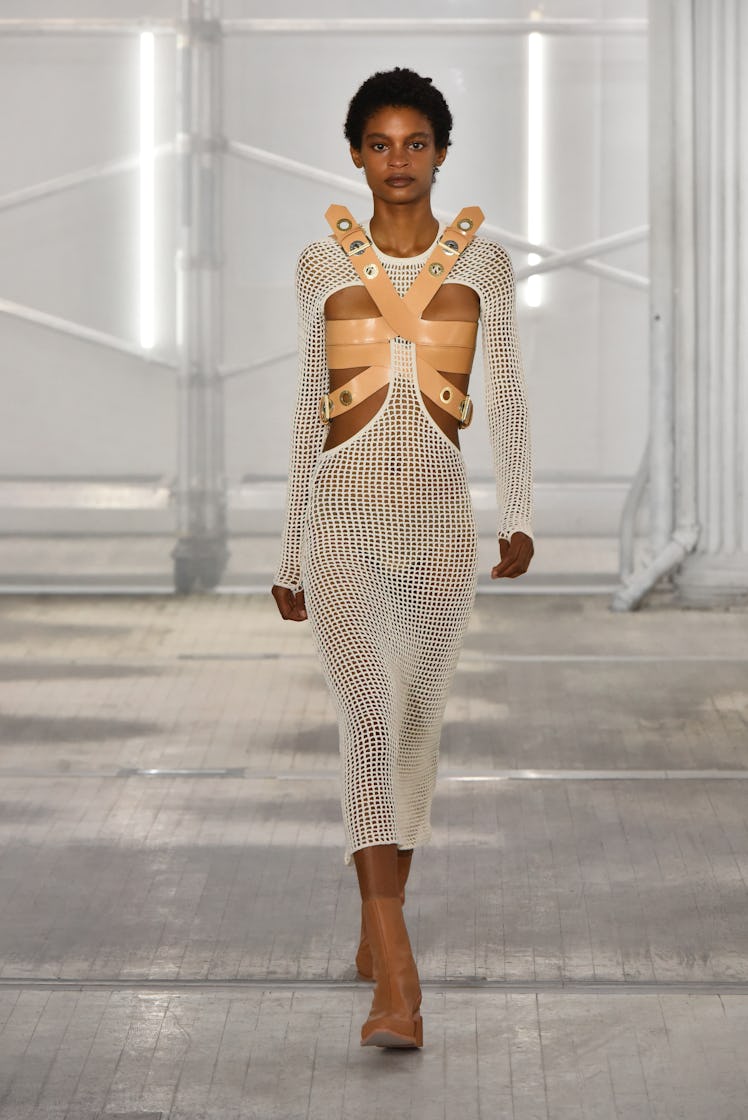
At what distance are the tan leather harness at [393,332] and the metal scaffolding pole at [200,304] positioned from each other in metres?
5.05

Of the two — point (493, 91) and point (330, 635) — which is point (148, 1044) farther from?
point (493, 91)

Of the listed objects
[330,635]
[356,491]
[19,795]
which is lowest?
[19,795]

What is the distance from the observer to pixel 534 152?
8031 millimetres

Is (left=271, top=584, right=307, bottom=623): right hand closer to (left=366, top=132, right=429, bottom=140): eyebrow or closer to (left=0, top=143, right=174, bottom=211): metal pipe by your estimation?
(left=366, top=132, right=429, bottom=140): eyebrow

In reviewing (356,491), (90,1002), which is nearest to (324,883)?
(90,1002)

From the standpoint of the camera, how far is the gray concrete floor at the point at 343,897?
9.37ft

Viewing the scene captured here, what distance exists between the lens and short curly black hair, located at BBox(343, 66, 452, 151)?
3109mm

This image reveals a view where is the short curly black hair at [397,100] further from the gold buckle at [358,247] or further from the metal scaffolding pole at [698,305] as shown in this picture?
the metal scaffolding pole at [698,305]

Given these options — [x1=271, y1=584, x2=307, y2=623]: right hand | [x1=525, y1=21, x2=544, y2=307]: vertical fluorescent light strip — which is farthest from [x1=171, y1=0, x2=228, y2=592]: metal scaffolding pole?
[x1=271, y1=584, x2=307, y2=623]: right hand

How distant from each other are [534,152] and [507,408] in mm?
5017

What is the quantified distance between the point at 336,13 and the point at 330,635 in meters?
A: 5.46

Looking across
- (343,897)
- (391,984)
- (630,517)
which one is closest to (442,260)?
(391,984)

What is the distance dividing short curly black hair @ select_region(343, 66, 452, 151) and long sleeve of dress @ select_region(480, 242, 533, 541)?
22cm

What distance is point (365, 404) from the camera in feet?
10.3
